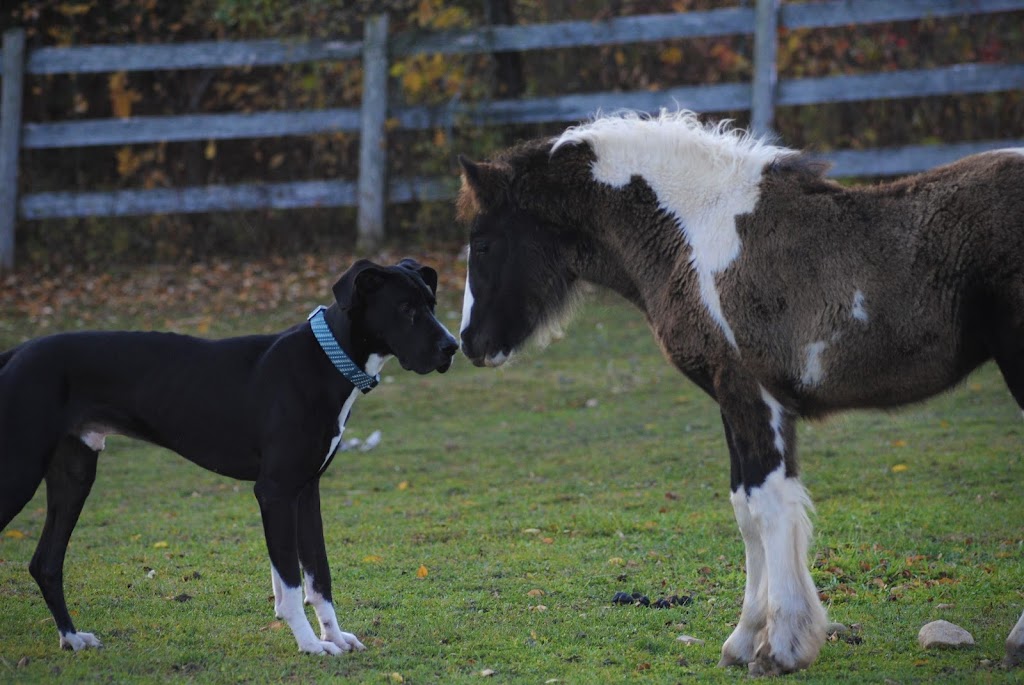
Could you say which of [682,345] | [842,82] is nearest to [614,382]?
[842,82]

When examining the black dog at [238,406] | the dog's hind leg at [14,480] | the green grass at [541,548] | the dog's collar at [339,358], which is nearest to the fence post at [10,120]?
the green grass at [541,548]

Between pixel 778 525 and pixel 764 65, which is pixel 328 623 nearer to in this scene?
pixel 778 525

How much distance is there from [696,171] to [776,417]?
121 centimetres

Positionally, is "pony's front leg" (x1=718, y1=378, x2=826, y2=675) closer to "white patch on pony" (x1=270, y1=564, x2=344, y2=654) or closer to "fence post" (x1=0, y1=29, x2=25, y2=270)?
"white patch on pony" (x1=270, y1=564, x2=344, y2=654)

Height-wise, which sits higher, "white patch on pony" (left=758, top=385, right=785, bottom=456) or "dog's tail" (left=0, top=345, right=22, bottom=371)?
"dog's tail" (left=0, top=345, right=22, bottom=371)

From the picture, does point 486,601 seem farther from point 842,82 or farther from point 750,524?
point 842,82

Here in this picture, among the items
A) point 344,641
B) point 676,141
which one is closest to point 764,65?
point 676,141

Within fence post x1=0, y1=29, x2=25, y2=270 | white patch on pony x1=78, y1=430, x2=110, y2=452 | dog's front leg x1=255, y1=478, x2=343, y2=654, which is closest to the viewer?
dog's front leg x1=255, y1=478, x2=343, y2=654

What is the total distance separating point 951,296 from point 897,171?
32.4 feet

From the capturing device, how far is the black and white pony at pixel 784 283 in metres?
4.96

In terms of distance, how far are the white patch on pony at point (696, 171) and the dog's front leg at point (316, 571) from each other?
2.02 metres

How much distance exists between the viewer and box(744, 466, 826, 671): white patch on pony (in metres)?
5.02

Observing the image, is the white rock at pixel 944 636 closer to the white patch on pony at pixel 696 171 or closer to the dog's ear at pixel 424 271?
the white patch on pony at pixel 696 171

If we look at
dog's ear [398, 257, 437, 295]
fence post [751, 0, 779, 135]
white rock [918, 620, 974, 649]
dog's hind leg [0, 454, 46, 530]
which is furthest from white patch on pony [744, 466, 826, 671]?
fence post [751, 0, 779, 135]
